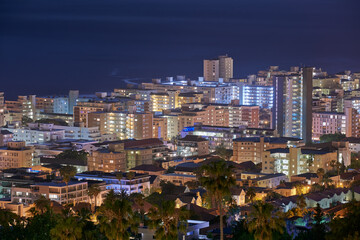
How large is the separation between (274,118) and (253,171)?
1784 cm

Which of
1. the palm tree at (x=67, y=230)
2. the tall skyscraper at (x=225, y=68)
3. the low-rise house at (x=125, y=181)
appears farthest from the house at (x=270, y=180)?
the tall skyscraper at (x=225, y=68)

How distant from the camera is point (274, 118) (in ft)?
215

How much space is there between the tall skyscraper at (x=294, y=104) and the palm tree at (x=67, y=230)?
38.8 m

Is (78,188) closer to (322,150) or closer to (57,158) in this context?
(57,158)

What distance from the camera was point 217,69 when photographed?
328 feet

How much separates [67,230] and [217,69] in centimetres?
7616

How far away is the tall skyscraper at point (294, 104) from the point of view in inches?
2438

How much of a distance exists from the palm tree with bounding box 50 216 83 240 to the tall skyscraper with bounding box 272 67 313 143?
38.8 meters

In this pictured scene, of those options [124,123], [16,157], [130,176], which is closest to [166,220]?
[130,176]

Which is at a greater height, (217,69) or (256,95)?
(217,69)

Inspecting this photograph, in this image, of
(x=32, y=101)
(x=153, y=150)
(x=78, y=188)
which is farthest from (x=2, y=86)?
(x=78, y=188)

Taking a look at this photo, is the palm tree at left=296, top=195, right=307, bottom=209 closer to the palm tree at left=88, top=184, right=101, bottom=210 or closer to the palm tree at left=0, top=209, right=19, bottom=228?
the palm tree at left=88, top=184, right=101, bottom=210

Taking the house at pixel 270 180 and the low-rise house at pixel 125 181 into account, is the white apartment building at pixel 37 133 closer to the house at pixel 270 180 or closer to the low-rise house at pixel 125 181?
the low-rise house at pixel 125 181

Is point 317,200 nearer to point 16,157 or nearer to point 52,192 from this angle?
point 52,192
